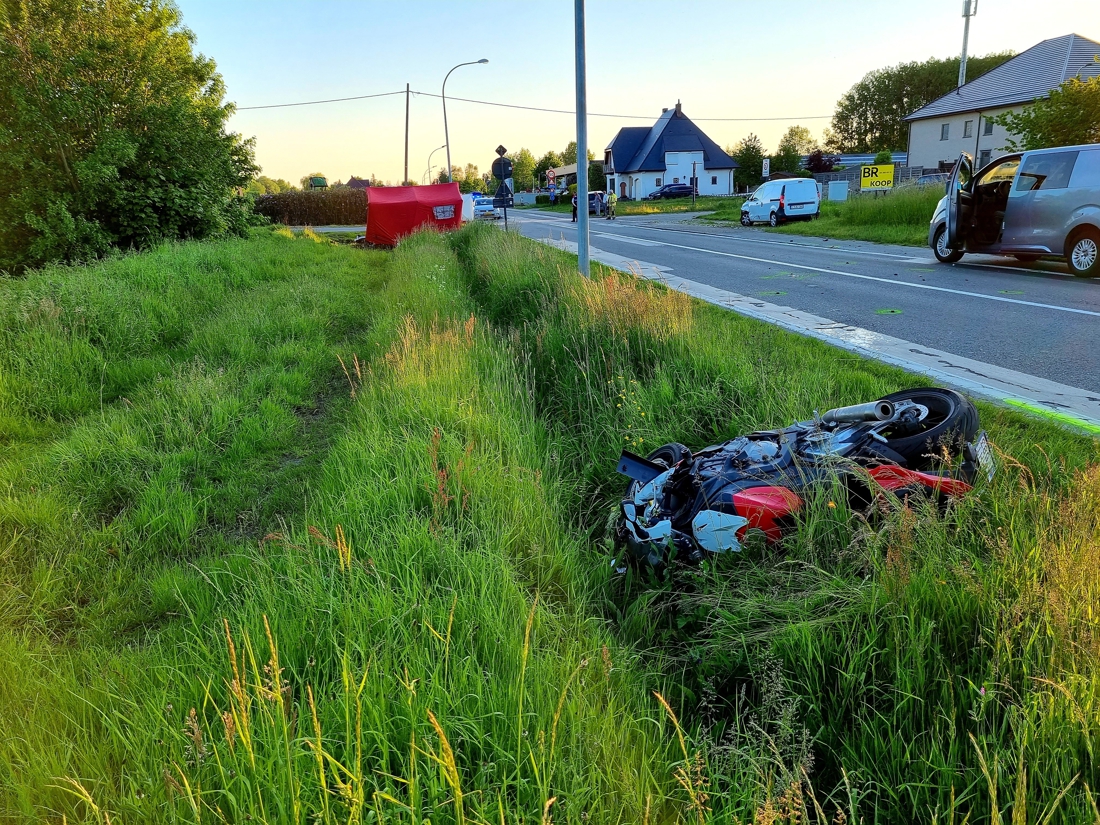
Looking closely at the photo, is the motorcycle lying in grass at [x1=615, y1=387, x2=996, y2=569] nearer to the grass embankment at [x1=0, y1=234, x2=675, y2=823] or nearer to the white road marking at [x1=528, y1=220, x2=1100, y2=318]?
the grass embankment at [x1=0, y1=234, x2=675, y2=823]

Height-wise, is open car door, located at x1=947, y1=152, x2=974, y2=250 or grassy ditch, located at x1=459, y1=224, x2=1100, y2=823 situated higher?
open car door, located at x1=947, y1=152, x2=974, y2=250

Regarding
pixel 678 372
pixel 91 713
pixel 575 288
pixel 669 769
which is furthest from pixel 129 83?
pixel 669 769

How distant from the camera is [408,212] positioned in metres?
23.1

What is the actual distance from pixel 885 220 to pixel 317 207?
36.9 meters

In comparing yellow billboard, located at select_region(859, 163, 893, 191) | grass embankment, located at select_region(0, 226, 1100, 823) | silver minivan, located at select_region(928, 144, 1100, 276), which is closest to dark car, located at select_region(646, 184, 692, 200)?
yellow billboard, located at select_region(859, 163, 893, 191)

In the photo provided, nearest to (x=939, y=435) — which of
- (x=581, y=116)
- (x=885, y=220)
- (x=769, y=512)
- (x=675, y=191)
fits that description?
(x=769, y=512)

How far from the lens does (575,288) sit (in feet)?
24.7

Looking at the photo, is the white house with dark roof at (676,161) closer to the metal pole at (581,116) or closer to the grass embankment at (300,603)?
the metal pole at (581,116)

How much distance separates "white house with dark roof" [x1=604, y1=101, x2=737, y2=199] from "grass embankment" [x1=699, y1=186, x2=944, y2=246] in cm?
5139

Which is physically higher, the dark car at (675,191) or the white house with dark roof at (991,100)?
the white house with dark roof at (991,100)

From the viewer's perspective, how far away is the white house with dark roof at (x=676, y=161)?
7288cm

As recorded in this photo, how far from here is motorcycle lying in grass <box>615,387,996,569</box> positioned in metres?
2.95

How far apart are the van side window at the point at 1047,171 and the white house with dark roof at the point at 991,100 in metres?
28.8

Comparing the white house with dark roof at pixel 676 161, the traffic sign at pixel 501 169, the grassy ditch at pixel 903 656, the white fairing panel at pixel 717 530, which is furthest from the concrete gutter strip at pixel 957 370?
the white house with dark roof at pixel 676 161
